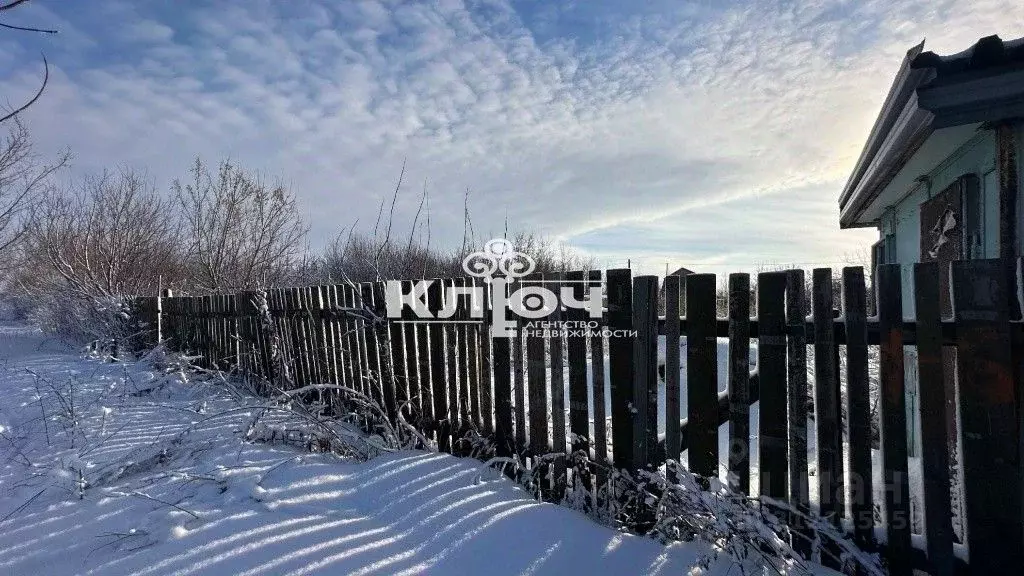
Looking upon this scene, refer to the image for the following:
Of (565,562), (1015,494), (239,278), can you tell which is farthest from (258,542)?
(239,278)

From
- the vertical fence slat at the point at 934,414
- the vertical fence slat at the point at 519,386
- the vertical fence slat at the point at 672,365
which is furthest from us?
the vertical fence slat at the point at 519,386

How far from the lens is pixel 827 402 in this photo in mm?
2271

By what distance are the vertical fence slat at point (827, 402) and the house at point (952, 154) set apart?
61 centimetres

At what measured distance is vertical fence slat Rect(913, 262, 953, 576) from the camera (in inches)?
81.4

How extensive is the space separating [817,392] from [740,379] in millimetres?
317

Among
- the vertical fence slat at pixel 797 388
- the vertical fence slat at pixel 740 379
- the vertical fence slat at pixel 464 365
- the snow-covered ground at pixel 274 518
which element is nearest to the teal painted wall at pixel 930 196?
the vertical fence slat at pixel 797 388

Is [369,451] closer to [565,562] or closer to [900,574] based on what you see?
[565,562]

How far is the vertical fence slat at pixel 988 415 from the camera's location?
1951 millimetres

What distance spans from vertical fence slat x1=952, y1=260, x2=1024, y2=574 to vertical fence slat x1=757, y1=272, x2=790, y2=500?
626 millimetres

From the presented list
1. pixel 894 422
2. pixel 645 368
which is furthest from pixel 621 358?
pixel 894 422

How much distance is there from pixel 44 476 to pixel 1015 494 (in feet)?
15.9

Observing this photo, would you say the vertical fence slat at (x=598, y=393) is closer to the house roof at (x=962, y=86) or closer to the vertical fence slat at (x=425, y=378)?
the vertical fence slat at (x=425, y=378)

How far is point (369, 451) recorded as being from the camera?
11.7 ft

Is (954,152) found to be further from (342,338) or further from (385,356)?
(342,338)
